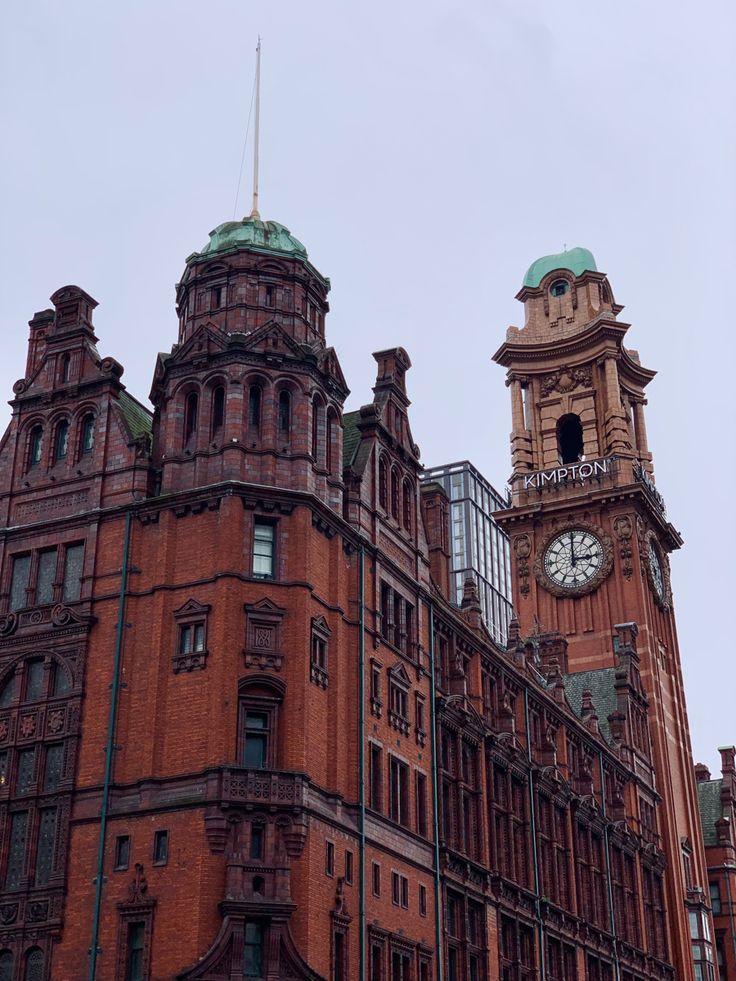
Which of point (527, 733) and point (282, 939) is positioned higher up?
point (527, 733)

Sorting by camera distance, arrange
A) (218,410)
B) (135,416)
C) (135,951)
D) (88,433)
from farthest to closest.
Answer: (135,416) < (88,433) < (218,410) < (135,951)

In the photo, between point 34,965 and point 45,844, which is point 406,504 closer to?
point 45,844

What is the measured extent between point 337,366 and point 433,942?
2622 centimetres

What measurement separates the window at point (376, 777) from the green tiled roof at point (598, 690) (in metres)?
44.6

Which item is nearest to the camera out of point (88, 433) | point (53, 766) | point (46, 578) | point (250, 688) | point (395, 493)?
point (250, 688)

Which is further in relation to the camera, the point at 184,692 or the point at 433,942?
the point at 433,942

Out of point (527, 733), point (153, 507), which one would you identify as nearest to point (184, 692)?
point (153, 507)

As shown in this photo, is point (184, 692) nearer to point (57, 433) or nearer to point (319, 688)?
point (319, 688)

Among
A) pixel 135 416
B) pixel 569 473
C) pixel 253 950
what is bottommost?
pixel 253 950

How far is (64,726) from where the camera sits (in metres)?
62.7

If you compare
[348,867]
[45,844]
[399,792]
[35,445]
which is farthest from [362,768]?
[35,445]

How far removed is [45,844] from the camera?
200ft

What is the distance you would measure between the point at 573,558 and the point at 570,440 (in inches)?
626

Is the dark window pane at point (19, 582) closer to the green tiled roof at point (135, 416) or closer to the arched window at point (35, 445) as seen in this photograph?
the arched window at point (35, 445)
